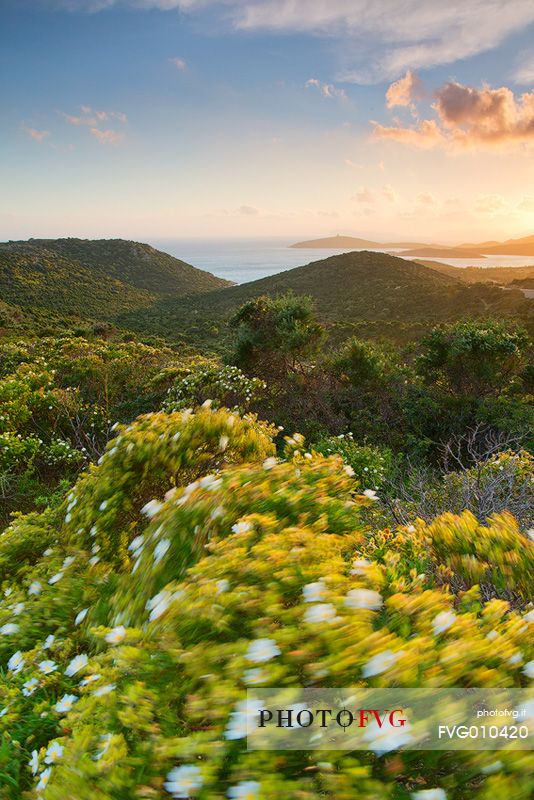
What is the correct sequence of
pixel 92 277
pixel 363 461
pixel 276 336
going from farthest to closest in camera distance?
pixel 92 277 → pixel 276 336 → pixel 363 461

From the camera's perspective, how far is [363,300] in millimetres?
62594

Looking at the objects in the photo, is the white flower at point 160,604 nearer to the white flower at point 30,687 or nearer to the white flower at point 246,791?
the white flower at point 246,791

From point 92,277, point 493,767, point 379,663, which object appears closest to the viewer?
point 493,767

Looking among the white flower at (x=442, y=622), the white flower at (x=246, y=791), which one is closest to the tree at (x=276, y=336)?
the white flower at (x=442, y=622)

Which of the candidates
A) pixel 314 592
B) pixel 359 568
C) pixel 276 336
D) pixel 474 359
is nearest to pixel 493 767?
pixel 314 592

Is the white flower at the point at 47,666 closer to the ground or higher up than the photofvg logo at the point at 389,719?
closer to the ground

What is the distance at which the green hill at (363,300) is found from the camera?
44.9 meters

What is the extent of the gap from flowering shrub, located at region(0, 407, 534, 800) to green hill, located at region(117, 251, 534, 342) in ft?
100.0

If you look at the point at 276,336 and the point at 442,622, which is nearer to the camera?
the point at 442,622

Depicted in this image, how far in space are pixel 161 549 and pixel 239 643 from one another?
1.05m

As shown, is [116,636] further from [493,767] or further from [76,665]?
[493,767]

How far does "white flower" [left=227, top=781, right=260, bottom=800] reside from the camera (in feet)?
4.43

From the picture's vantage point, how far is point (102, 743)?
5.57ft

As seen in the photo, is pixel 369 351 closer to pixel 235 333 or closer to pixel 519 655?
pixel 235 333
